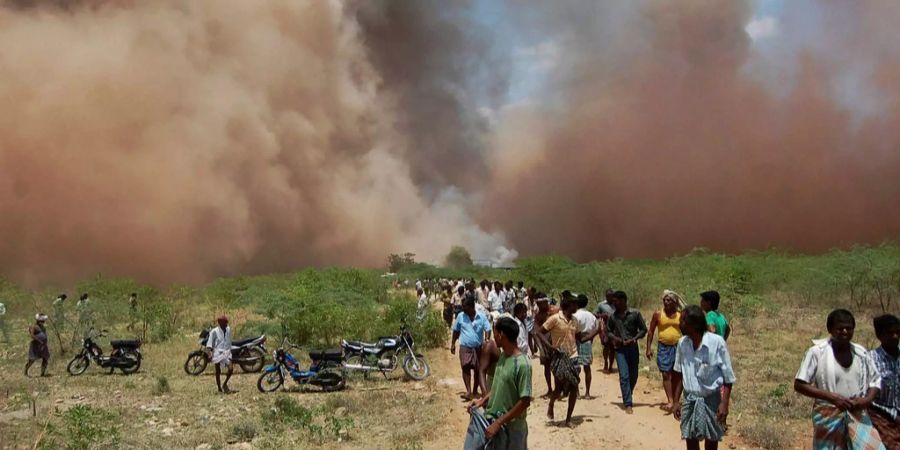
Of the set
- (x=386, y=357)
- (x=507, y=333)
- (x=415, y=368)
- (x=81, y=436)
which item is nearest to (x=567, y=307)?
(x=507, y=333)

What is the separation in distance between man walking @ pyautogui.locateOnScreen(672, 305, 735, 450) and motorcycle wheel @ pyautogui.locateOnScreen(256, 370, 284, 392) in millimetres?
6278

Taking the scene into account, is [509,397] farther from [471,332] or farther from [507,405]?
[471,332]

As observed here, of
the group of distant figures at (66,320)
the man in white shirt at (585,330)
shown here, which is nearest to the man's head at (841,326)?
the man in white shirt at (585,330)

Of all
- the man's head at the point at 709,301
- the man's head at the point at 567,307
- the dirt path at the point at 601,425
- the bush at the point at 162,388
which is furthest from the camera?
the bush at the point at 162,388

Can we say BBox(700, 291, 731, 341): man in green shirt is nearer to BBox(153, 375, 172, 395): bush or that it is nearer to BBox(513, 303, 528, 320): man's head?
BBox(513, 303, 528, 320): man's head

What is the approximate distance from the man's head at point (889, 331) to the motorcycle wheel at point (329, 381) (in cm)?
686

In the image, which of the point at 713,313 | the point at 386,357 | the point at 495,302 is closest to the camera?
the point at 713,313

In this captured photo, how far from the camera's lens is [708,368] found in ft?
12.5

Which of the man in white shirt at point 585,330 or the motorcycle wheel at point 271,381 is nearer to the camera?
the man in white shirt at point 585,330

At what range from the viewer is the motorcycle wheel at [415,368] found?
365 inches

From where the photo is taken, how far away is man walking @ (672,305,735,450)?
378 cm

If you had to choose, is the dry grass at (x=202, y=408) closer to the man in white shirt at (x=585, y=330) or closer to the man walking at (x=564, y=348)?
the man walking at (x=564, y=348)

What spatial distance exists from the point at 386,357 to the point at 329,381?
1064mm

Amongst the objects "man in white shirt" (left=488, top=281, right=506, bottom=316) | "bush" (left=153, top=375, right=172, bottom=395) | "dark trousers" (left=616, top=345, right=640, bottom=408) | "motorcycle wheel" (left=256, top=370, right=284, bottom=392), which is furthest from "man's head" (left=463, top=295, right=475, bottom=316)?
"man in white shirt" (left=488, top=281, right=506, bottom=316)
